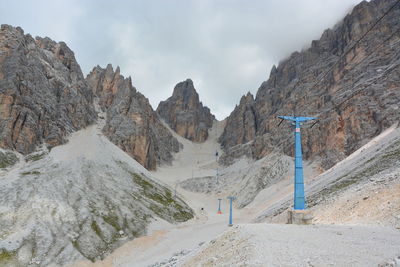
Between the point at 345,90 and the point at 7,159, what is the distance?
105160mm

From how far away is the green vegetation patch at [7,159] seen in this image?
7444 centimetres

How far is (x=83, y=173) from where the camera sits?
76.8 meters

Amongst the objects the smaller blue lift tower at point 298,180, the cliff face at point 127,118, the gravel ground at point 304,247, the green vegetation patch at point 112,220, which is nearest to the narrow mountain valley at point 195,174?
the gravel ground at point 304,247

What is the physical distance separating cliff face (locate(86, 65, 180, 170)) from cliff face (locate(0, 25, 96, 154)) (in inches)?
517

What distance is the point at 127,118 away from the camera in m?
140

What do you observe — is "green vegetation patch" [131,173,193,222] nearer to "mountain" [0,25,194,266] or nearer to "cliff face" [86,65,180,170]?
"mountain" [0,25,194,266]

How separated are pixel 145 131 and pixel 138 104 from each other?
16.2 meters

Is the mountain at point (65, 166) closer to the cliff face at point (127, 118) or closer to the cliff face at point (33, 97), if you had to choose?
the cliff face at point (33, 97)

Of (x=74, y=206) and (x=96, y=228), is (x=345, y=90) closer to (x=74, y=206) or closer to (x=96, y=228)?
(x=96, y=228)

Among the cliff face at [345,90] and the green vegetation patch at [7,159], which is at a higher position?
the cliff face at [345,90]

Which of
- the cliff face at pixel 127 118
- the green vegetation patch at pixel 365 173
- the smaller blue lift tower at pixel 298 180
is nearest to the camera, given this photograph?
the smaller blue lift tower at pixel 298 180

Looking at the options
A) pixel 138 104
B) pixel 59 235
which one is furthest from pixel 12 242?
pixel 138 104

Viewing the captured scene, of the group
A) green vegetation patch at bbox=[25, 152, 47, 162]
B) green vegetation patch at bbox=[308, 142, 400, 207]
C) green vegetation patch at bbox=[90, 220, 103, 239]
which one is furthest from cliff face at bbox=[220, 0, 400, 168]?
green vegetation patch at bbox=[25, 152, 47, 162]

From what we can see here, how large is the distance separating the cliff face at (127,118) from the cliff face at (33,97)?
43.1 feet
